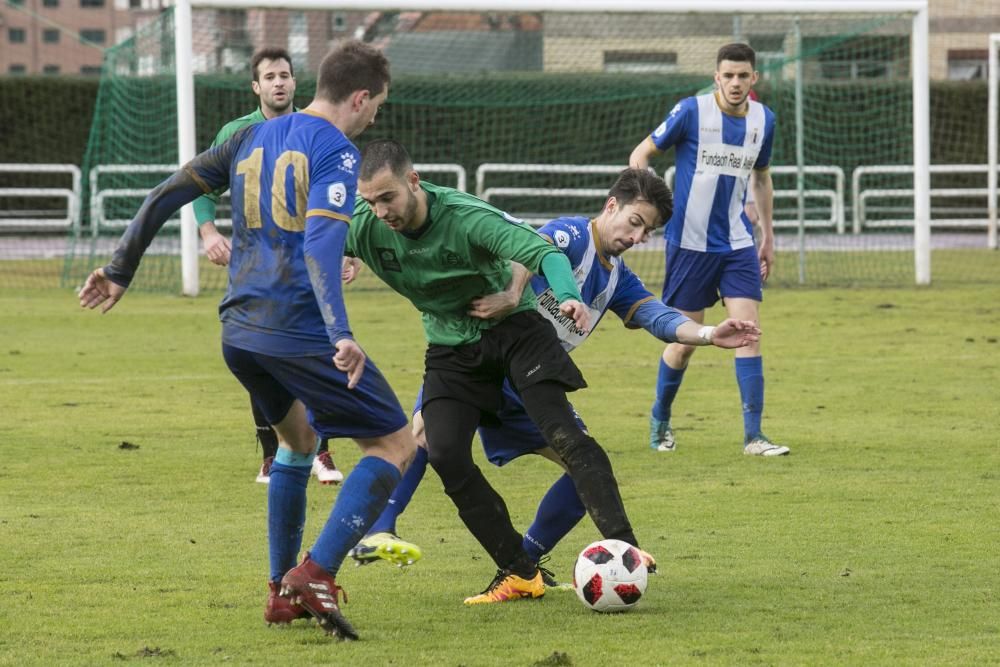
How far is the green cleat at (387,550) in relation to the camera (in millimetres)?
5219

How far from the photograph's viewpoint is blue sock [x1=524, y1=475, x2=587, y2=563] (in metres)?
5.70

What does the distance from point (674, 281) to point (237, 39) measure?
12883 millimetres

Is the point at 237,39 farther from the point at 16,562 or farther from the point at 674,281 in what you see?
the point at 16,562

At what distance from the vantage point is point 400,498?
5863mm

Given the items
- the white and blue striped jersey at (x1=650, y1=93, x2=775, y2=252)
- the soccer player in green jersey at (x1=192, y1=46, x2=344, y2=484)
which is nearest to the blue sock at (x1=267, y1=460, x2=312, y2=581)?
the soccer player in green jersey at (x1=192, y1=46, x2=344, y2=484)

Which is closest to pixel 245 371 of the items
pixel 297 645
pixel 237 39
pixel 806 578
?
pixel 297 645

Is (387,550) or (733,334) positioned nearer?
(387,550)

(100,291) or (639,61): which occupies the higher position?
(639,61)

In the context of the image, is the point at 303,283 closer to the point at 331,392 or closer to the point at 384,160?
the point at 331,392

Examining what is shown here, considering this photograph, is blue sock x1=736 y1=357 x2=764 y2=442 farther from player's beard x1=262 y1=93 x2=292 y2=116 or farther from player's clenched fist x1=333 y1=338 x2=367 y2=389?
player's clenched fist x1=333 y1=338 x2=367 y2=389

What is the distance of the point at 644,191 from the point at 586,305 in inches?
18.8

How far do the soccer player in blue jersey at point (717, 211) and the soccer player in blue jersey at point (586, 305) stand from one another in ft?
9.19

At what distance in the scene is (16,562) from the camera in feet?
19.7

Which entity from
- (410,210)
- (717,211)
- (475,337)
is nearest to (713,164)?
(717,211)
